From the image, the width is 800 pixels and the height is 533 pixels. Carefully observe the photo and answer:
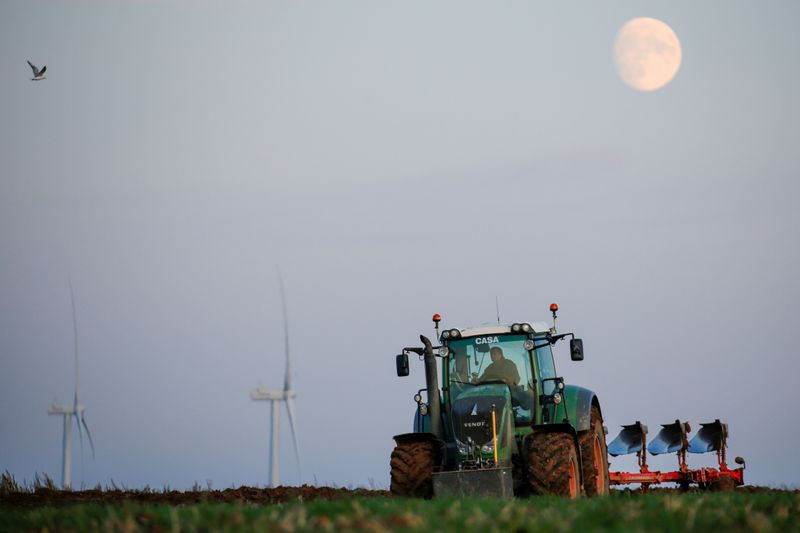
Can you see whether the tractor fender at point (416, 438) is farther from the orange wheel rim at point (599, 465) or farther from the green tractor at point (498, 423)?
the orange wheel rim at point (599, 465)

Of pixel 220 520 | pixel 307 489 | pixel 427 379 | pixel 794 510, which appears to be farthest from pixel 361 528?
pixel 307 489

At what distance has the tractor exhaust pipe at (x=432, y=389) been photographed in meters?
18.1

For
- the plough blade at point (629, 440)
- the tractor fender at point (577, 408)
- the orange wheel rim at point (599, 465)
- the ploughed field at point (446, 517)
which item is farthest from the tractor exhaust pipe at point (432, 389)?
the plough blade at point (629, 440)

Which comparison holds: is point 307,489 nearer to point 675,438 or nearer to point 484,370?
point 484,370

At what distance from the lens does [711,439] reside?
2333cm

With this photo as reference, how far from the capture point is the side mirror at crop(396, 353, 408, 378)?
18031 mm

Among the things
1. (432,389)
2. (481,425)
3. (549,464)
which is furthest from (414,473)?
(549,464)

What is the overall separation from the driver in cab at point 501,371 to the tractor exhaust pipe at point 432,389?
0.76 metres

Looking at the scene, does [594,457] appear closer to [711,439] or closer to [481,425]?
[481,425]

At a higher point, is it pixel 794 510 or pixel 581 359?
pixel 581 359

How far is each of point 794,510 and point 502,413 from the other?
5279 mm

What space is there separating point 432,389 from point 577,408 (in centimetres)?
250

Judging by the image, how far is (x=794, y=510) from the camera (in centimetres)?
1281

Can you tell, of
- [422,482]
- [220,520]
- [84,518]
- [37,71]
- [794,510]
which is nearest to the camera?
[220,520]
